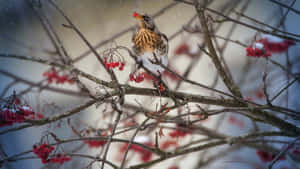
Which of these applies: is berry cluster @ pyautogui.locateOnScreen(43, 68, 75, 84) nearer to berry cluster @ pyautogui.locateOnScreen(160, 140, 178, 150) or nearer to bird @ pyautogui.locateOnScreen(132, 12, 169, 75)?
bird @ pyautogui.locateOnScreen(132, 12, 169, 75)

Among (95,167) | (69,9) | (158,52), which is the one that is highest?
(69,9)

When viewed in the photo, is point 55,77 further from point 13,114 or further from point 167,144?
point 167,144

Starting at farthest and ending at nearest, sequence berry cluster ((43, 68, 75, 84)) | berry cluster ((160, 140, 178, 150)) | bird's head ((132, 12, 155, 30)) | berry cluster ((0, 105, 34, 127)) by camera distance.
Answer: berry cluster ((160, 140, 178, 150)), berry cluster ((43, 68, 75, 84)), bird's head ((132, 12, 155, 30)), berry cluster ((0, 105, 34, 127))

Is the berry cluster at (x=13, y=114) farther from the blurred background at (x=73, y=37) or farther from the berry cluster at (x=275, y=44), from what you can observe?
the berry cluster at (x=275, y=44)

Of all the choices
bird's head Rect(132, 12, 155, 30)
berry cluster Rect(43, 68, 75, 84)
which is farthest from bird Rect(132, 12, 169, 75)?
berry cluster Rect(43, 68, 75, 84)

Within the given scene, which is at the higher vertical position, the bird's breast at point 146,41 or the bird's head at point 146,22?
the bird's head at point 146,22

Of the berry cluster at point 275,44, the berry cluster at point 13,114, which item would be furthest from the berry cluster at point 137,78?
the berry cluster at point 275,44

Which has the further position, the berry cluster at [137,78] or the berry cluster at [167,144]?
the berry cluster at [167,144]

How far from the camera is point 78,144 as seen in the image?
1.99ft

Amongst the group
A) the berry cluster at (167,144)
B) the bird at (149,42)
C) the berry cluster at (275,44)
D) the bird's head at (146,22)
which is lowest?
the berry cluster at (167,144)

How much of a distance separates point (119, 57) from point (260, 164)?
0.47 metres

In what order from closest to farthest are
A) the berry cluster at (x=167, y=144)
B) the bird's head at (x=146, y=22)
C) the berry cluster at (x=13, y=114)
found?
the berry cluster at (x=13, y=114), the bird's head at (x=146, y=22), the berry cluster at (x=167, y=144)

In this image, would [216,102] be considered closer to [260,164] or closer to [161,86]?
[161,86]

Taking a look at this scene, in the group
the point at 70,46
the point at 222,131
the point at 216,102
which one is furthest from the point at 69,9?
the point at 222,131
